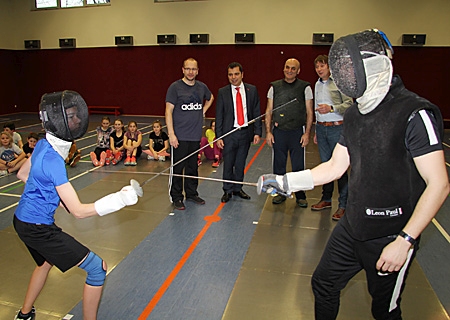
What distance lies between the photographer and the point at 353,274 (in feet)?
6.82

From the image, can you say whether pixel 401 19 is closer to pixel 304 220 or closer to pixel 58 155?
pixel 304 220

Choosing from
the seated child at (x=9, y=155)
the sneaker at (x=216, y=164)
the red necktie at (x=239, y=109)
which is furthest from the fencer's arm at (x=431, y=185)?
the seated child at (x=9, y=155)

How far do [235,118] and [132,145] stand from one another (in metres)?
3.39

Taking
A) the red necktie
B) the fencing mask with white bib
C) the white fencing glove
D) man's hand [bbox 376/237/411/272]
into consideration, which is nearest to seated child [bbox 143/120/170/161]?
the red necktie

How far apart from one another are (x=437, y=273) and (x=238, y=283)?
75.8 inches

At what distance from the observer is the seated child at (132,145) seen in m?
7.39

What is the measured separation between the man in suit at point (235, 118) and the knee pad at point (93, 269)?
2.95 m

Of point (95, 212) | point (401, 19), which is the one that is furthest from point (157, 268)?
point (401, 19)

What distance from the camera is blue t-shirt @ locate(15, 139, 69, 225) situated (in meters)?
2.12

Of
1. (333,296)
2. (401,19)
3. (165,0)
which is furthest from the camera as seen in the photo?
(165,0)

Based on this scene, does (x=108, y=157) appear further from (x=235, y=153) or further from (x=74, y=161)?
(x=235, y=153)

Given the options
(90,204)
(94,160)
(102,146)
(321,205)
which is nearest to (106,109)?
(102,146)

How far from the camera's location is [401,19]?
1201cm

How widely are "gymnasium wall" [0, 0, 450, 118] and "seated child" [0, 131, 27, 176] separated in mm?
8093
